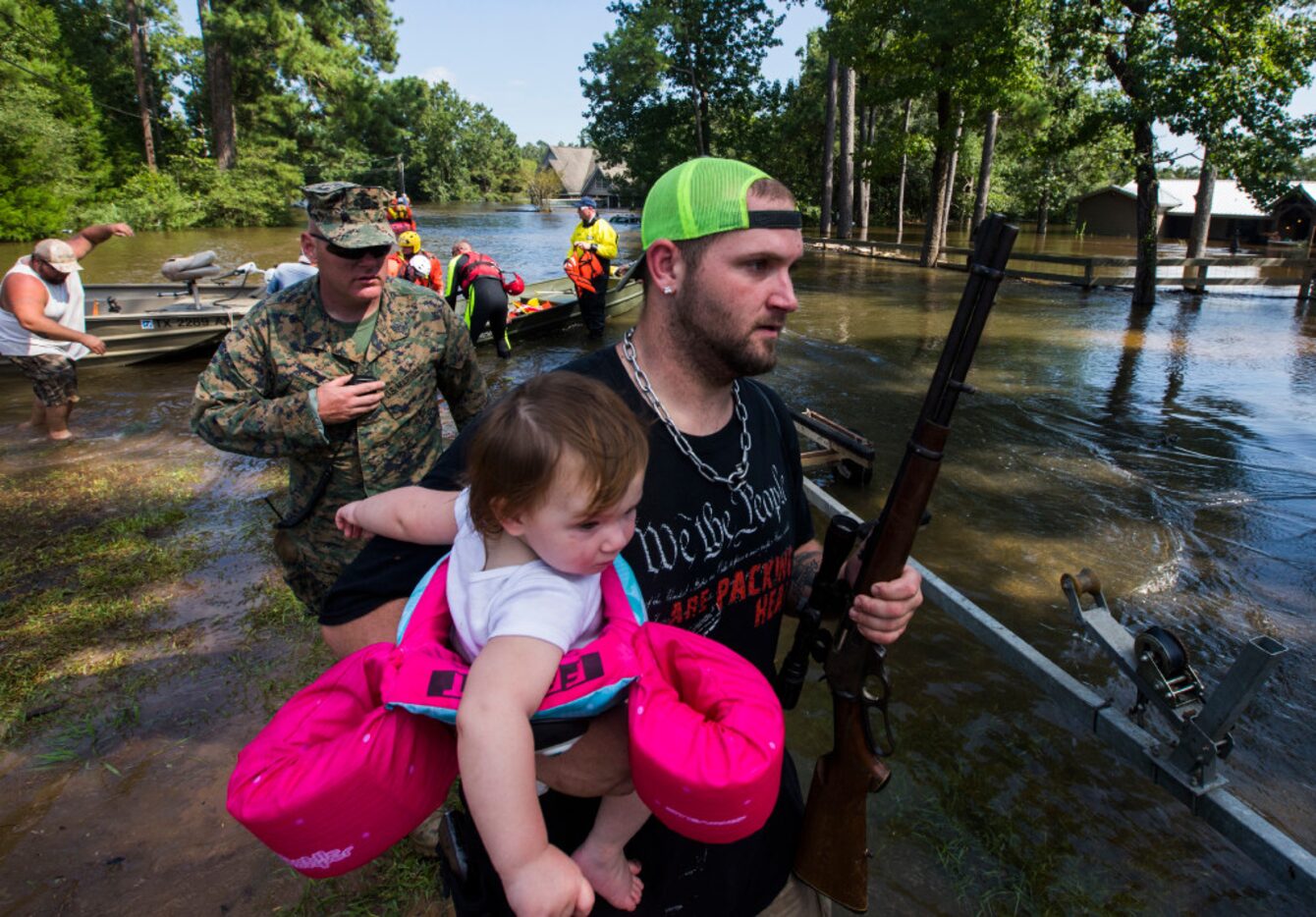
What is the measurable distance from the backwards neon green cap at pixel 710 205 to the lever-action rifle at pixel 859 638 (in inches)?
18.9

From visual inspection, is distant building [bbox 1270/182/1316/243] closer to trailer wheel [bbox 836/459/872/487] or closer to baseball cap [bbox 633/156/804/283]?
trailer wheel [bbox 836/459/872/487]

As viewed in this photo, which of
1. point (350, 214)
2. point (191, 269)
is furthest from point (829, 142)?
point (350, 214)

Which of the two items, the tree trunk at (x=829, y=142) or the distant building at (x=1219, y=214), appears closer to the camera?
the tree trunk at (x=829, y=142)

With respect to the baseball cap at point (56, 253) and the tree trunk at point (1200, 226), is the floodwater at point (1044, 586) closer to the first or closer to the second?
the baseball cap at point (56, 253)

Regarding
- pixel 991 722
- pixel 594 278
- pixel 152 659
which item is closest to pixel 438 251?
pixel 594 278

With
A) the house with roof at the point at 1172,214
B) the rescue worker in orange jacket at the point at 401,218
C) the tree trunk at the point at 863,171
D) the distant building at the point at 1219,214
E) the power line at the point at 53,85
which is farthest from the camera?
the house with roof at the point at 1172,214

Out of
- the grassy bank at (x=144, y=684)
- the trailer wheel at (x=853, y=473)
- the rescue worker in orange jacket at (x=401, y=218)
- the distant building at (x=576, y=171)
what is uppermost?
the distant building at (x=576, y=171)

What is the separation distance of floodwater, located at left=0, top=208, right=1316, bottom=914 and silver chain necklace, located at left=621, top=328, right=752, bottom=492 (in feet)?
7.10

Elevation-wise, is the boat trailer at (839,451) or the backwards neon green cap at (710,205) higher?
the backwards neon green cap at (710,205)

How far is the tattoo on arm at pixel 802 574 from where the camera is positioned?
2076mm

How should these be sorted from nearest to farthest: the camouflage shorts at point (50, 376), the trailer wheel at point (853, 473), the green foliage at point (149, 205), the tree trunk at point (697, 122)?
1. the trailer wheel at point (853, 473)
2. the camouflage shorts at point (50, 376)
3. the green foliage at point (149, 205)
4. the tree trunk at point (697, 122)

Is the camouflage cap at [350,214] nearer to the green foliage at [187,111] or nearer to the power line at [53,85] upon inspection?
the green foliage at [187,111]

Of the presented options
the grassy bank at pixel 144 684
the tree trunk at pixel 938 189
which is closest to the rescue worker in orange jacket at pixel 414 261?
the grassy bank at pixel 144 684

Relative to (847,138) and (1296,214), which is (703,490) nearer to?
(847,138)
